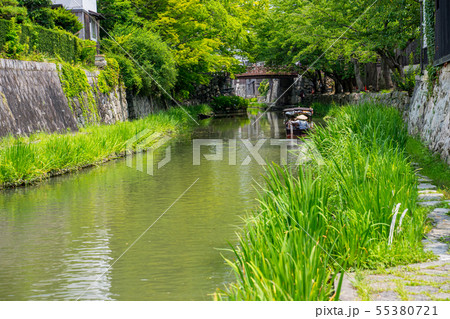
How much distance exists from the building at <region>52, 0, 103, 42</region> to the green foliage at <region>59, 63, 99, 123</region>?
9158mm

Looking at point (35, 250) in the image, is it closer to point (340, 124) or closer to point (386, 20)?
point (340, 124)

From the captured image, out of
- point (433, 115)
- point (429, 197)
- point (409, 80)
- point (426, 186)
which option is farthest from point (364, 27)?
point (429, 197)

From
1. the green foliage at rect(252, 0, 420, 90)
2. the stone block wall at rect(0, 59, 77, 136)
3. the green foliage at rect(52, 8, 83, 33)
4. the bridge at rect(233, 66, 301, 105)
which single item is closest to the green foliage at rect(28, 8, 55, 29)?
the green foliage at rect(52, 8, 83, 33)

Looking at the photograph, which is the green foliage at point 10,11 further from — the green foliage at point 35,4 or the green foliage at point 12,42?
the green foliage at point 35,4

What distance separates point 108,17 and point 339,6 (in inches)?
693

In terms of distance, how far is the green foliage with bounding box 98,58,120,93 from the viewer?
29438 mm

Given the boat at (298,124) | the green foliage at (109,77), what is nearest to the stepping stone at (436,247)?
the boat at (298,124)

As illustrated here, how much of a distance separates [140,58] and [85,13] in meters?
4.69

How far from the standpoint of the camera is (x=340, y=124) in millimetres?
16781

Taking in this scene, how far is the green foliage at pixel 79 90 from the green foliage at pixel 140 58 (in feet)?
19.4

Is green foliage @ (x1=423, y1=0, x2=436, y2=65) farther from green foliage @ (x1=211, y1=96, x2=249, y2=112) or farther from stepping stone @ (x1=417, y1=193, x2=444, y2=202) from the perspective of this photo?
green foliage @ (x1=211, y1=96, x2=249, y2=112)

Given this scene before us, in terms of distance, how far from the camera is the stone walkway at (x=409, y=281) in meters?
5.40

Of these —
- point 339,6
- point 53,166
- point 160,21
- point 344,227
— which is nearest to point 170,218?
point 344,227
